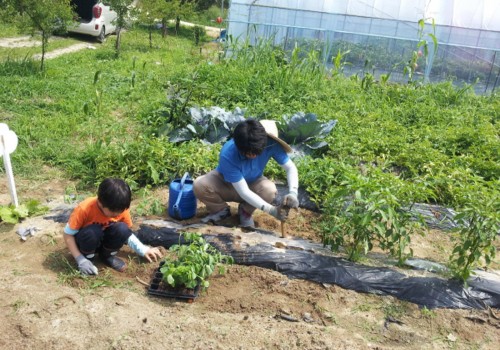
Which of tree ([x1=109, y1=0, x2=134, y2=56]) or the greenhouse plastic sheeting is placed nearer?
the greenhouse plastic sheeting

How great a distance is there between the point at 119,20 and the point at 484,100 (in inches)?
291

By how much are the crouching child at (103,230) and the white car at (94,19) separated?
957cm

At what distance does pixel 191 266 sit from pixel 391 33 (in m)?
8.79

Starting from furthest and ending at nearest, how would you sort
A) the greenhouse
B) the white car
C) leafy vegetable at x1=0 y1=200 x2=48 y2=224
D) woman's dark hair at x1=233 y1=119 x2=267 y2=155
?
the white car, the greenhouse, leafy vegetable at x1=0 y1=200 x2=48 y2=224, woman's dark hair at x1=233 y1=119 x2=267 y2=155

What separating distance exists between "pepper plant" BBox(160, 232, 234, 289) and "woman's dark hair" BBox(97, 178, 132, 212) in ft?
1.38

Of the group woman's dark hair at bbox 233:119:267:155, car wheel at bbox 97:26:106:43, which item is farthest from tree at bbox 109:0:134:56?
woman's dark hair at bbox 233:119:267:155

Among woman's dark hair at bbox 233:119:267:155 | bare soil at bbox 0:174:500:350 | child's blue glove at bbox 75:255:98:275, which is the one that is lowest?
bare soil at bbox 0:174:500:350

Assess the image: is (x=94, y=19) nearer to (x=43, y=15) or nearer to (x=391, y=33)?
(x=43, y=15)

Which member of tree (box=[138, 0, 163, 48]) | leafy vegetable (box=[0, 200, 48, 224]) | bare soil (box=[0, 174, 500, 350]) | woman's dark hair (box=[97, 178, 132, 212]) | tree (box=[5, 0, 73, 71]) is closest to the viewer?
bare soil (box=[0, 174, 500, 350])

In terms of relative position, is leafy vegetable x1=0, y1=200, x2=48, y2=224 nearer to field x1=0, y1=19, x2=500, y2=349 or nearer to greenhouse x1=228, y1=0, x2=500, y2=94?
field x1=0, y1=19, x2=500, y2=349

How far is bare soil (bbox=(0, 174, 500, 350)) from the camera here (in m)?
2.39

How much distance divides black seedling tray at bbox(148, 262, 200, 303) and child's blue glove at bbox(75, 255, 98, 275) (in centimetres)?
37

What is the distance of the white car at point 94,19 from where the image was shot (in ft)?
38.2

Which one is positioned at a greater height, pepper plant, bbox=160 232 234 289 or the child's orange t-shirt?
the child's orange t-shirt
